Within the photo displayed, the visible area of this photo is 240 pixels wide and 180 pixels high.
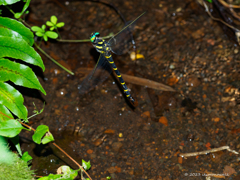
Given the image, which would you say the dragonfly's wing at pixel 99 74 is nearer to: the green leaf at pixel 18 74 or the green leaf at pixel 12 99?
the green leaf at pixel 18 74

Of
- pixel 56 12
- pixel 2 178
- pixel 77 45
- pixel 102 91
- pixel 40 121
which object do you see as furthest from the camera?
pixel 56 12

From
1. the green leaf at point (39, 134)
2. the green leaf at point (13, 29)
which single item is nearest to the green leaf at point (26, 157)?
the green leaf at point (39, 134)

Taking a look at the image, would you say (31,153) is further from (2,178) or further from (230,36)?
(230,36)

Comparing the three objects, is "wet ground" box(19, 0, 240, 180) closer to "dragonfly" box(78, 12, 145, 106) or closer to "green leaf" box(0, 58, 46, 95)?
"dragonfly" box(78, 12, 145, 106)

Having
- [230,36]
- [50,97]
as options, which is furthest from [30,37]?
[230,36]

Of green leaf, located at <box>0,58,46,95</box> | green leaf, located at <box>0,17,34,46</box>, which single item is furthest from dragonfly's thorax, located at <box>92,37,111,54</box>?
green leaf, located at <box>0,58,46,95</box>

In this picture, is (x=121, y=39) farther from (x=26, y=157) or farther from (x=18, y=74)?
(x=26, y=157)

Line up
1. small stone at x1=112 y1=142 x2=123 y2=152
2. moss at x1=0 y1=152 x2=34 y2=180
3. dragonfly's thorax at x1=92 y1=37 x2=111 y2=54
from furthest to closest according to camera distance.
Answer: dragonfly's thorax at x1=92 y1=37 x2=111 y2=54, small stone at x1=112 y1=142 x2=123 y2=152, moss at x1=0 y1=152 x2=34 y2=180
